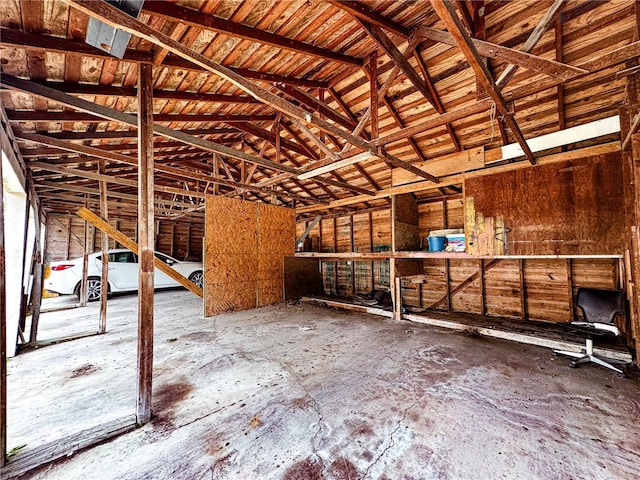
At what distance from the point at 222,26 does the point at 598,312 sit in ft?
15.7

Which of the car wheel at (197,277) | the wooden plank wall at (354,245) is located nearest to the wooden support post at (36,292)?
the car wheel at (197,277)

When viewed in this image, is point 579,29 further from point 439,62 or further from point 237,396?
point 237,396

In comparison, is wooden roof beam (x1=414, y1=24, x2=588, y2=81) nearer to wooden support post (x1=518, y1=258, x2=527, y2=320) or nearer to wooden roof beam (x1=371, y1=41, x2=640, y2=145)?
wooden roof beam (x1=371, y1=41, x2=640, y2=145)

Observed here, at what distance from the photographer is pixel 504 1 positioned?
105 inches

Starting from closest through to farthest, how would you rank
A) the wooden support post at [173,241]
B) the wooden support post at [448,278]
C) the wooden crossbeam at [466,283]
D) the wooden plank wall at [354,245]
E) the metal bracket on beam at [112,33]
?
the metal bracket on beam at [112,33] < the wooden crossbeam at [466,283] < the wooden support post at [448,278] < the wooden plank wall at [354,245] < the wooden support post at [173,241]

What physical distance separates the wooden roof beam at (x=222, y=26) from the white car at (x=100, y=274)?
6323 mm

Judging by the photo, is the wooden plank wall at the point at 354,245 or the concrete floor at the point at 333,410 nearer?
the concrete floor at the point at 333,410

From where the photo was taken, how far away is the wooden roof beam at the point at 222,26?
1.87 meters

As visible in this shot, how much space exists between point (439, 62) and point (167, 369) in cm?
515

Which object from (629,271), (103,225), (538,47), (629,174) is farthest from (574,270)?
(103,225)

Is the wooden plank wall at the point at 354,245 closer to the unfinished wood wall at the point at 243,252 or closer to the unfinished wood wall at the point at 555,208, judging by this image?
the unfinished wood wall at the point at 243,252

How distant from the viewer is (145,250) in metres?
2.09

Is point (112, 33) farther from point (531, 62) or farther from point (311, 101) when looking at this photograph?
point (531, 62)

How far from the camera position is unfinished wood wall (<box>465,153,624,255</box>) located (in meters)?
3.22
